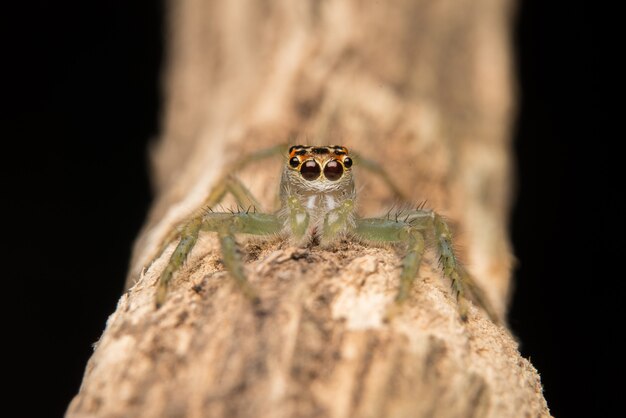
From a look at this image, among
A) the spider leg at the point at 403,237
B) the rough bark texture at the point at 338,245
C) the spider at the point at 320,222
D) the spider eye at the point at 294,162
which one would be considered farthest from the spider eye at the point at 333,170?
the rough bark texture at the point at 338,245

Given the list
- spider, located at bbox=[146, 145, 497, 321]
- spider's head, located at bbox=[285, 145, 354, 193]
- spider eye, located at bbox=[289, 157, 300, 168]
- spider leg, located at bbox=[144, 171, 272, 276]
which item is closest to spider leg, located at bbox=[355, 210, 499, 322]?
spider, located at bbox=[146, 145, 497, 321]

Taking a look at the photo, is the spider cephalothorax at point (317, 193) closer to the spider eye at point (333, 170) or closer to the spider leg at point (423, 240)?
the spider eye at point (333, 170)

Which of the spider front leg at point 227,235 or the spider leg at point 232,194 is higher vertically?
the spider leg at point 232,194

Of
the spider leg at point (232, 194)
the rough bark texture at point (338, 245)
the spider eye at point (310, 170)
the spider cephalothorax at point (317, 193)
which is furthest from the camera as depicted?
the spider leg at point (232, 194)

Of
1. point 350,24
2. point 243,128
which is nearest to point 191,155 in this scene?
point 243,128

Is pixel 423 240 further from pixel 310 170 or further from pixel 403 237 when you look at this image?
pixel 310 170
